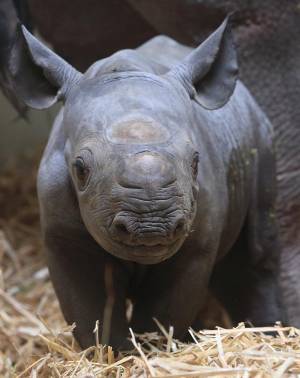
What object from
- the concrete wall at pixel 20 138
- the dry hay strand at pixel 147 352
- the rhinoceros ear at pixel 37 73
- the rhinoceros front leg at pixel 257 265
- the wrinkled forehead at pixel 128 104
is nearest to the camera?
the dry hay strand at pixel 147 352

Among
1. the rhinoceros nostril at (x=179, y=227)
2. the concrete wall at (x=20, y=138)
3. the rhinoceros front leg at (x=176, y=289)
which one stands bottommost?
the concrete wall at (x=20, y=138)

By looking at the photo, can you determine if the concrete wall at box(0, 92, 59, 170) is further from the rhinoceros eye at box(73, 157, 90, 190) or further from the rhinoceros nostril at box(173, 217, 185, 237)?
the rhinoceros nostril at box(173, 217, 185, 237)

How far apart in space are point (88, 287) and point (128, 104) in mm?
860

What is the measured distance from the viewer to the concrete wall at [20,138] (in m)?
7.61

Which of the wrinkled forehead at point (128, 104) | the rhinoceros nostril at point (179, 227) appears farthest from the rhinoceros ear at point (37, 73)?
the rhinoceros nostril at point (179, 227)

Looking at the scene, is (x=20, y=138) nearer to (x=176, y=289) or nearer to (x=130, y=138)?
(x=176, y=289)

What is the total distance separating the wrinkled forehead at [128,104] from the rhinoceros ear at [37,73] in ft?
0.35

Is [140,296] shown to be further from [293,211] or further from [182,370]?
[293,211]

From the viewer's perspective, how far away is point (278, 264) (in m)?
4.96

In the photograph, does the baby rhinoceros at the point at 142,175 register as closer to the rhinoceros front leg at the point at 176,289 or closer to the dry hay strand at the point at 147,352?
the rhinoceros front leg at the point at 176,289

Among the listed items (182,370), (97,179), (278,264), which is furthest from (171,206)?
(278,264)

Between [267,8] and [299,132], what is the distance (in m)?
0.70

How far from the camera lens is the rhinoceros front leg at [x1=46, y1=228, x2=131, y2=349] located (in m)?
3.77

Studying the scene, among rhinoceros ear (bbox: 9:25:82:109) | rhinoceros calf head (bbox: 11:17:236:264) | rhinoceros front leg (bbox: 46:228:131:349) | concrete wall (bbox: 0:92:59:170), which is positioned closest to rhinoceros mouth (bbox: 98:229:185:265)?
rhinoceros calf head (bbox: 11:17:236:264)
